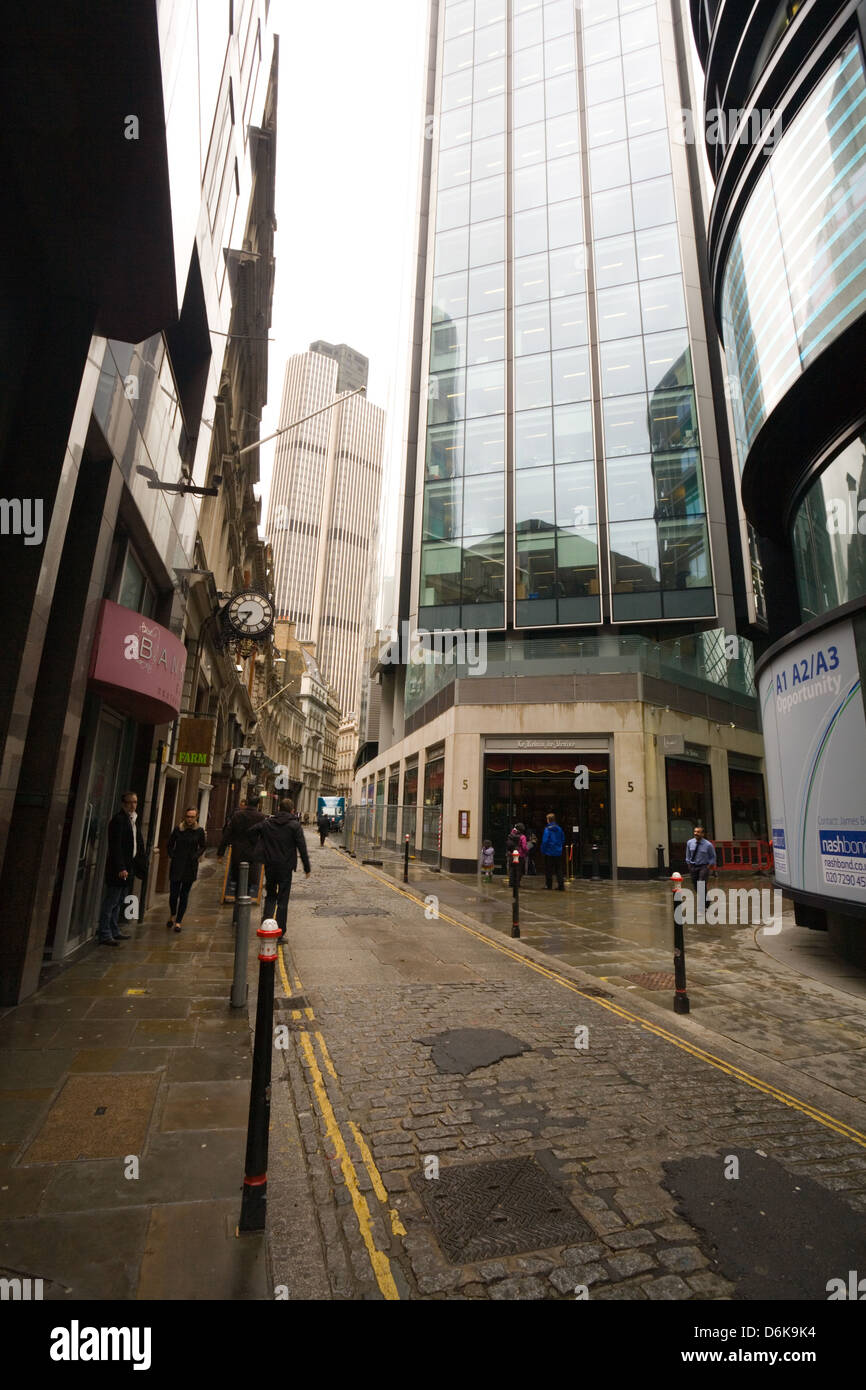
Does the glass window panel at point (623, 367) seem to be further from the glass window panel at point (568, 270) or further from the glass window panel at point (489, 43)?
the glass window panel at point (489, 43)

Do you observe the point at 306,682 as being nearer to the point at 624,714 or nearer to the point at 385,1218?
the point at 624,714

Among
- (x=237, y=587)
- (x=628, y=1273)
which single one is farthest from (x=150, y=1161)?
(x=237, y=587)

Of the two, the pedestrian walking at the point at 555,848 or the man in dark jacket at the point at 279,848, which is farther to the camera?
the pedestrian walking at the point at 555,848

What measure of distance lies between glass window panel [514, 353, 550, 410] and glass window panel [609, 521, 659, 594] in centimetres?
838

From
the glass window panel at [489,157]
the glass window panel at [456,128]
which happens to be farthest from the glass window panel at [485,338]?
the glass window panel at [456,128]

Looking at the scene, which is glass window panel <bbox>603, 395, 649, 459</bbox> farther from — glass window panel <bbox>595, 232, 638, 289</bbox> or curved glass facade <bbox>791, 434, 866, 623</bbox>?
curved glass facade <bbox>791, 434, 866, 623</bbox>

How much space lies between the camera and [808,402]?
1093cm

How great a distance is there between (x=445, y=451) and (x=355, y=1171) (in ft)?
114

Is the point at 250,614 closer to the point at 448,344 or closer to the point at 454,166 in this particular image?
the point at 448,344

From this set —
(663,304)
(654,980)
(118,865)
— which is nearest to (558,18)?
(663,304)

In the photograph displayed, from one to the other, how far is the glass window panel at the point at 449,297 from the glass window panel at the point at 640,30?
1570 cm

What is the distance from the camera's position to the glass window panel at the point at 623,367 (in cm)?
3097

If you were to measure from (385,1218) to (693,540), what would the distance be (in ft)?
97.3

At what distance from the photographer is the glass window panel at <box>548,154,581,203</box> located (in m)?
34.9
